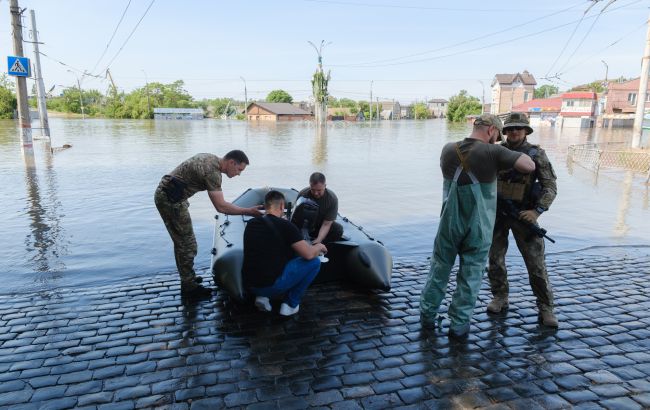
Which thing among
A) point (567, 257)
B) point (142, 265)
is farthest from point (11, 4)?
point (567, 257)

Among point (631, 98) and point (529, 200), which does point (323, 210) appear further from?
point (631, 98)

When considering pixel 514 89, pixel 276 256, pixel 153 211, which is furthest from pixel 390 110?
pixel 276 256

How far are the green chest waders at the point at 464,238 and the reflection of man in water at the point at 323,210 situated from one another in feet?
4.72

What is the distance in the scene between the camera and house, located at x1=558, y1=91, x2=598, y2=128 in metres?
61.2

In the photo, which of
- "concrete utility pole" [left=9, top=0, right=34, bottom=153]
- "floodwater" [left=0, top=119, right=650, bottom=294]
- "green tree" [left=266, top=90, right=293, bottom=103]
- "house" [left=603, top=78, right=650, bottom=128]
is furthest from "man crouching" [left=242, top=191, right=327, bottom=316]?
"green tree" [left=266, top=90, right=293, bottom=103]

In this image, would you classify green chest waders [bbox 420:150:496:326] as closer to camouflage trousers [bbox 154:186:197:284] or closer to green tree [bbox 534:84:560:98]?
camouflage trousers [bbox 154:186:197:284]

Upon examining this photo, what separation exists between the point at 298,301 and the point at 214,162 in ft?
5.35

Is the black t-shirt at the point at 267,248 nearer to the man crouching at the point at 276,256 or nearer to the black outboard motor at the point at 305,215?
the man crouching at the point at 276,256

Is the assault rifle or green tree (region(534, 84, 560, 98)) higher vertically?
green tree (region(534, 84, 560, 98))

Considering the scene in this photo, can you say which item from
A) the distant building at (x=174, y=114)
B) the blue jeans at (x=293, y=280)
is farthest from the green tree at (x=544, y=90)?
the blue jeans at (x=293, y=280)

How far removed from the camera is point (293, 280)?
4191 millimetres

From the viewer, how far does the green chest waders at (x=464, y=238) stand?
3.72 metres

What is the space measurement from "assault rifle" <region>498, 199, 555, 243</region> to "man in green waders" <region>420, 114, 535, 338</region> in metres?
0.43

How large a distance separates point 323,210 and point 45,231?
5503 mm
